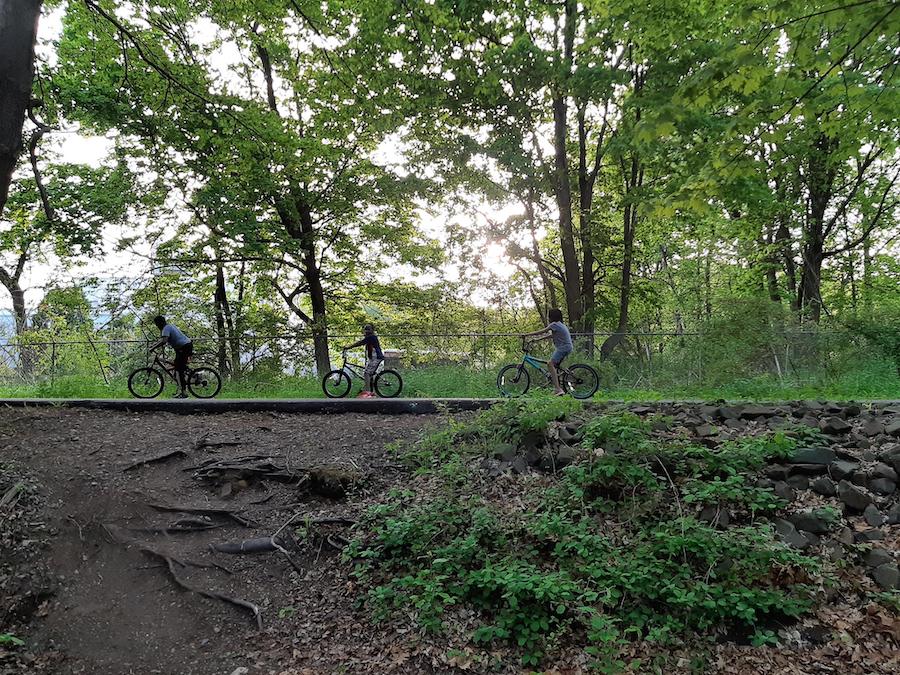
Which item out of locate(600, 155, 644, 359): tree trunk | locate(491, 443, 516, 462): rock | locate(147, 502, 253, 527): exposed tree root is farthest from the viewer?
locate(600, 155, 644, 359): tree trunk

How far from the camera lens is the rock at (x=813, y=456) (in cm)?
542

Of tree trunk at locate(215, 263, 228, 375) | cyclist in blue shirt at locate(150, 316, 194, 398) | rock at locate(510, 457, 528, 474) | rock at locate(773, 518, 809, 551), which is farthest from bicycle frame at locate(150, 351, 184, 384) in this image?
rock at locate(773, 518, 809, 551)

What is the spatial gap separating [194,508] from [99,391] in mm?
8577

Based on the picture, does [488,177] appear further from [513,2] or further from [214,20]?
[214,20]

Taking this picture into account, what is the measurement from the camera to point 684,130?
806 centimetres

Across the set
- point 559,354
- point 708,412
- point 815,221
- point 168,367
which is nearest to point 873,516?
point 708,412

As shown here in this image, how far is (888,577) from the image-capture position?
162 inches

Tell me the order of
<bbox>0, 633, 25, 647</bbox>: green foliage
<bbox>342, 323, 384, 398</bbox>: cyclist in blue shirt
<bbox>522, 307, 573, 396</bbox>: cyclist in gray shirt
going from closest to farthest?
1. <bbox>0, 633, 25, 647</bbox>: green foliage
2. <bbox>522, 307, 573, 396</bbox>: cyclist in gray shirt
3. <bbox>342, 323, 384, 398</bbox>: cyclist in blue shirt

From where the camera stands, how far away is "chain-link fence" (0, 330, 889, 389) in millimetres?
11492

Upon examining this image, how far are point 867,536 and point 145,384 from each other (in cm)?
1252

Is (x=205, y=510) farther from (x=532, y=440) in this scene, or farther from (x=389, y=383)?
(x=389, y=383)

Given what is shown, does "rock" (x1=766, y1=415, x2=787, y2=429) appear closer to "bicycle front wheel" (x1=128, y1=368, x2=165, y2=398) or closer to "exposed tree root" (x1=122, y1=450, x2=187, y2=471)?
"exposed tree root" (x1=122, y1=450, x2=187, y2=471)

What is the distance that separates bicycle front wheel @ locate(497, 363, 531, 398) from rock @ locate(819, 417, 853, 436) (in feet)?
18.0

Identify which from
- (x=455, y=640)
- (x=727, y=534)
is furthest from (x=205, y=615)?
(x=727, y=534)
